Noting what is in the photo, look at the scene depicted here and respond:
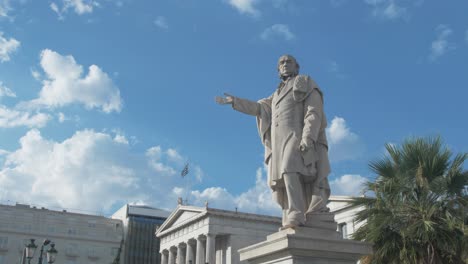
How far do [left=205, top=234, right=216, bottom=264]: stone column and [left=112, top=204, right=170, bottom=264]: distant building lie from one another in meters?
31.3

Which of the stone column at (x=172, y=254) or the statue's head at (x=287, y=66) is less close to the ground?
the stone column at (x=172, y=254)

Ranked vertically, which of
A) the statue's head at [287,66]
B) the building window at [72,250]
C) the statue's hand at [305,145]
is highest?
the building window at [72,250]

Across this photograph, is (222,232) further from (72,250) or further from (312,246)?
(312,246)

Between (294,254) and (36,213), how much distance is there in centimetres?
8303

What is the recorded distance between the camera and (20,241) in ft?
265

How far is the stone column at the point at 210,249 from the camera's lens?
62812 mm

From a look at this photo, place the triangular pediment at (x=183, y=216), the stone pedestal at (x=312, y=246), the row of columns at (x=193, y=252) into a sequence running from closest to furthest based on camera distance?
the stone pedestal at (x=312, y=246)
the row of columns at (x=193, y=252)
the triangular pediment at (x=183, y=216)

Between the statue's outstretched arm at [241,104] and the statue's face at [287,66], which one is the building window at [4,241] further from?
the statue's face at [287,66]

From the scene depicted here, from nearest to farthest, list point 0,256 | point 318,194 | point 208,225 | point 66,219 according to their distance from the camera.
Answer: point 318,194
point 208,225
point 0,256
point 66,219

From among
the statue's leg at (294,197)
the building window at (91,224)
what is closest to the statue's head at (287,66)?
the statue's leg at (294,197)

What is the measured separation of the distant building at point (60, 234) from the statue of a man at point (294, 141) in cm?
7905

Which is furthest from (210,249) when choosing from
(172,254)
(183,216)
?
(172,254)

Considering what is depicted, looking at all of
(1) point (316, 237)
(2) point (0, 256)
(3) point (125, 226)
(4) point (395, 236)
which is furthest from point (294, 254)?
(3) point (125, 226)

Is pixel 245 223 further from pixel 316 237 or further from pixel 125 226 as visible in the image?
pixel 316 237
